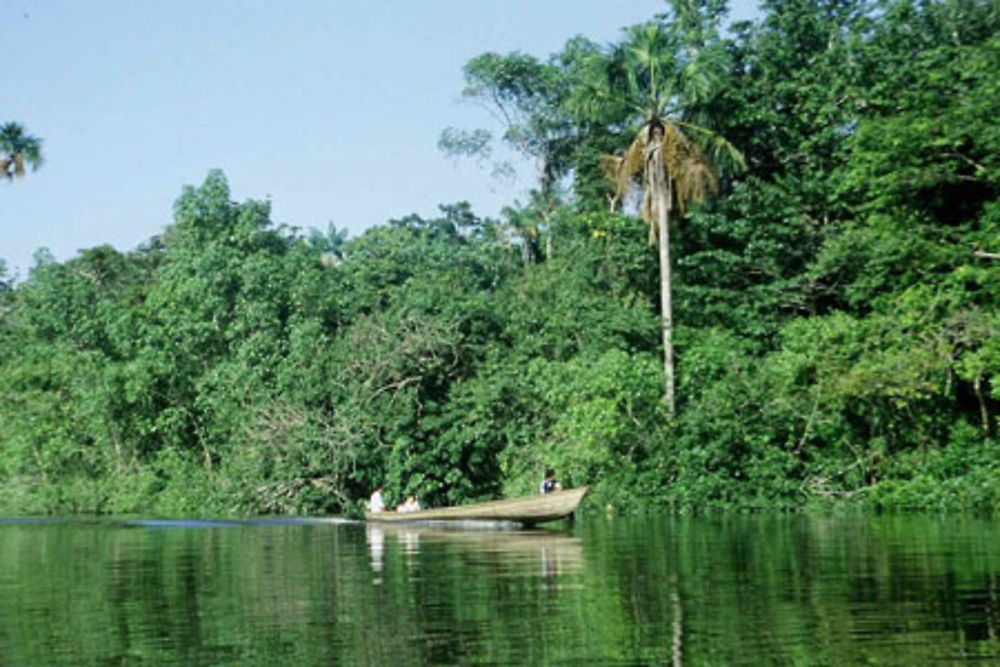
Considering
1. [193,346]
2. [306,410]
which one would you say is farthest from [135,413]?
[306,410]

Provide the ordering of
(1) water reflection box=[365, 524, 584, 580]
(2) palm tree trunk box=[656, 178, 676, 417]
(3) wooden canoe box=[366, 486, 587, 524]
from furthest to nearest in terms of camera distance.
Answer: (2) palm tree trunk box=[656, 178, 676, 417] < (3) wooden canoe box=[366, 486, 587, 524] < (1) water reflection box=[365, 524, 584, 580]

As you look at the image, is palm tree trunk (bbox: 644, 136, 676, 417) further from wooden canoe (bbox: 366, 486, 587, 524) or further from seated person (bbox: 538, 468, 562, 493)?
wooden canoe (bbox: 366, 486, 587, 524)

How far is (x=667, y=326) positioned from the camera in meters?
35.7

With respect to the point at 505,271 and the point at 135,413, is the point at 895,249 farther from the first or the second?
the point at 135,413

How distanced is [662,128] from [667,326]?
5250 mm

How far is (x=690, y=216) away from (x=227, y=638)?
26.3 metres

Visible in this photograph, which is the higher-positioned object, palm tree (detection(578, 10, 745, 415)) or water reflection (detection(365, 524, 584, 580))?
palm tree (detection(578, 10, 745, 415))

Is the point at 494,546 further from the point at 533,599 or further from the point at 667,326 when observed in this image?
the point at 667,326

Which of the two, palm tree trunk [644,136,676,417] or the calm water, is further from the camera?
palm tree trunk [644,136,676,417]

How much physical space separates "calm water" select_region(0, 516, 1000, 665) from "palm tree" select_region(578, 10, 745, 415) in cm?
1172

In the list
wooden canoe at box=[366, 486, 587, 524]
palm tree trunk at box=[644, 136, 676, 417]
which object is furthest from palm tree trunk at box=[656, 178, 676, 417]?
wooden canoe at box=[366, 486, 587, 524]

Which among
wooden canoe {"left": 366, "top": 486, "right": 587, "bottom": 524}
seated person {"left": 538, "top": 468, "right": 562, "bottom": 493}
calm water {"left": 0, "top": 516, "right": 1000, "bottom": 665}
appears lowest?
calm water {"left": 0, "top": 516, "right": 1000, "bottom": 665}

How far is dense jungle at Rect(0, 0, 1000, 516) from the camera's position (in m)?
32.5

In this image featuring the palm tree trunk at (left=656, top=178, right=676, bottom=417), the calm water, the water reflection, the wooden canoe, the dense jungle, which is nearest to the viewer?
the calm water
